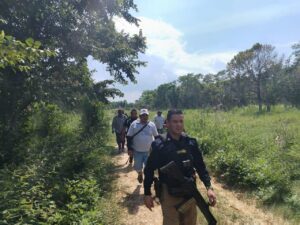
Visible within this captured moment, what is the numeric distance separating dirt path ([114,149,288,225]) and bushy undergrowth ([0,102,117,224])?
414 mm

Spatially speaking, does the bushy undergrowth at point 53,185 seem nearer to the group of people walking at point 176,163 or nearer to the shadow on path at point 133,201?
the shadow on path at point 133,201

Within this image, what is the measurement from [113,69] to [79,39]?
4.02 m

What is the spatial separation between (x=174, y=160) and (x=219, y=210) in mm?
3972

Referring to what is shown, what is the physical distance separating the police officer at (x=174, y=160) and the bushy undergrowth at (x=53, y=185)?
1912 millimetres

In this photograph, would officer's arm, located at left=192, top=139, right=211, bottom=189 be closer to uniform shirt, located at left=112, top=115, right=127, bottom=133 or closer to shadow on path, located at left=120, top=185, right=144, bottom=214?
shadow on path, located at left=120, top=185, right=144, bottom=214

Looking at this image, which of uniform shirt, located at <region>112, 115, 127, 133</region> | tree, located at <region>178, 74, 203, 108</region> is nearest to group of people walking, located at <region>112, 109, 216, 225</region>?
uniform shirt, located at <region>112, 115, 127, 133</region>

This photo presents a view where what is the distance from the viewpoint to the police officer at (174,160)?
14.8ft

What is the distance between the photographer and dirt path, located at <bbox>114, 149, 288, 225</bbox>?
7355 mm

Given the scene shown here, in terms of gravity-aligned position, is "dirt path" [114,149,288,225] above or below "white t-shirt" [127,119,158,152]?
below

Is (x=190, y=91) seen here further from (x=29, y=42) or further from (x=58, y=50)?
(x=29, y=42)

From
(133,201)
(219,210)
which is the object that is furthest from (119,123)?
(219,210)

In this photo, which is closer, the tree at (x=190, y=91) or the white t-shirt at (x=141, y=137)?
the white t-shirt at (x=141, y=137)

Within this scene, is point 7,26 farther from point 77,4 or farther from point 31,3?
point 77,4

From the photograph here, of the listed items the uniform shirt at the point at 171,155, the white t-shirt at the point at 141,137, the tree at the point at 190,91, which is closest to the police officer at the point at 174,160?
the uniform shirt at the point at 171,155
